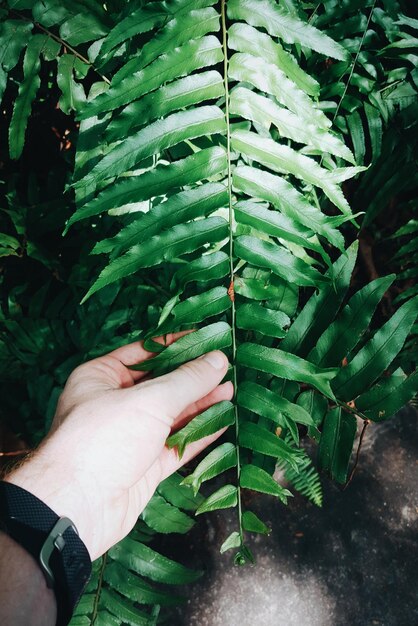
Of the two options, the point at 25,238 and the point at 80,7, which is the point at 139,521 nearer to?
the point at 25,238

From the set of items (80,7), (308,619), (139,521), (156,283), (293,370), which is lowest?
(308,619)

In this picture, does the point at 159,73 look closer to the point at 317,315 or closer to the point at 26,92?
the point at 26,92

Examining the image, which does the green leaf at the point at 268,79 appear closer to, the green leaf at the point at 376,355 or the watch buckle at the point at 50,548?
the green leaf at the point at 376,355

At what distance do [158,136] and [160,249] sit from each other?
11.3 inches

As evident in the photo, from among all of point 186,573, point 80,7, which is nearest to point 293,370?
point 186,573

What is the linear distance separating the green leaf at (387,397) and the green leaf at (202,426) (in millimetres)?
414

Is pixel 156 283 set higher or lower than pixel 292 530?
higher

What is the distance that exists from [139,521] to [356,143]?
1669mm

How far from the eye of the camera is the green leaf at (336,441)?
1.31 metres

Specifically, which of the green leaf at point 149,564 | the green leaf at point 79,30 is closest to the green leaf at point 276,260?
the green leaf at point 79,30

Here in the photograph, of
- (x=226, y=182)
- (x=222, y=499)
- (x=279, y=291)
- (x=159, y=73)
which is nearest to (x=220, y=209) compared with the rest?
(x=226, y=182)

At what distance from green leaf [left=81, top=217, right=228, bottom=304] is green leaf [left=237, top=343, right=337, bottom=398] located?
1.10 feet

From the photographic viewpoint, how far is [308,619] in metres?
2.11

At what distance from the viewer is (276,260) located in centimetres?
120
